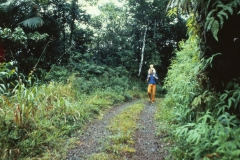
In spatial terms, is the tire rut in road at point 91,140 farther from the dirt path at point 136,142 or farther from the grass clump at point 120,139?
the grass clump at point 120,139

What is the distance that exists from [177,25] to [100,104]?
587 inches

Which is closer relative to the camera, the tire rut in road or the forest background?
the forest background

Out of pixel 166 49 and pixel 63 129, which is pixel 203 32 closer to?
pixel 63 129

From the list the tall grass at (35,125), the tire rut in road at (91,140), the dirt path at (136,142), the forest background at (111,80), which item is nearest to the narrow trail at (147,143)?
the dirt path at (136,142)

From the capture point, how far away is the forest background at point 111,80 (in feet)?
10.1

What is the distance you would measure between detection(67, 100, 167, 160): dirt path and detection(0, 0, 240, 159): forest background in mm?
307

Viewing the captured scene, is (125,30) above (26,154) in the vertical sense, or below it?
above

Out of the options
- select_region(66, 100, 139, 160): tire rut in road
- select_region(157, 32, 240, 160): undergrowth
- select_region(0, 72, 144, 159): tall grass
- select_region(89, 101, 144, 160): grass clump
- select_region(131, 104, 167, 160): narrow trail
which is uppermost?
select_region(157, 32, 240, 160): undergrowth

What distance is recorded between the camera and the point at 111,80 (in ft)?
44.4

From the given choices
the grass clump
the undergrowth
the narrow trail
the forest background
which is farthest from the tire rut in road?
the undergrowth

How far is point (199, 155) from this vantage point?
2889 millimetres

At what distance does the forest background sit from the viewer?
3.07 meters

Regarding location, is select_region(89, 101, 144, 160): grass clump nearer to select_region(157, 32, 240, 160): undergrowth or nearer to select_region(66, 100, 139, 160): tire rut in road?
select_region(66, 100, 139, 160): tire rut in road

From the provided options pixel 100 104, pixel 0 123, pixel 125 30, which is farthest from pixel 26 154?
pixel 125 30
